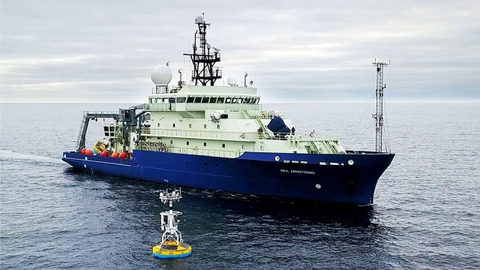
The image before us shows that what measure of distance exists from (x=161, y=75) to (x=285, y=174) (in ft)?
55.4

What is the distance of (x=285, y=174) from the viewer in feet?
108

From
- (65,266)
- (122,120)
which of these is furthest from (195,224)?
(122,120)

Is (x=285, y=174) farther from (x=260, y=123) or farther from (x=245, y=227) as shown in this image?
(x=245, y=227)

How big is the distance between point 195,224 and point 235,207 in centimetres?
436

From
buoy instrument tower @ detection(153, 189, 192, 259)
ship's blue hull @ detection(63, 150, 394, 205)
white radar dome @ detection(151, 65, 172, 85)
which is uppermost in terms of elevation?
white radar dome @ detection(151, 65, 172, 85)

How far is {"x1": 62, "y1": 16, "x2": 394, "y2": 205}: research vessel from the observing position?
3142 centimetres

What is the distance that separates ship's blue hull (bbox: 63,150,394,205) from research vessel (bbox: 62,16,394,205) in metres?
0.06

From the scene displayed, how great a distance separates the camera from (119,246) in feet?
82.2

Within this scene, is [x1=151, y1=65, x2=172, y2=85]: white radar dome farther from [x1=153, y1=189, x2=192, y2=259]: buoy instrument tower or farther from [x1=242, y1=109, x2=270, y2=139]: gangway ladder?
[x1=153, y1=189, x2=192, y2=259]: buoy instrument tower

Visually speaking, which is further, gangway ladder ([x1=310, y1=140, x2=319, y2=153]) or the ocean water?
gangway ladder ([x1=310, y1=140, x2=319, y2=153])

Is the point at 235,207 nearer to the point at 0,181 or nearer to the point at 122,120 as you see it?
the point at 122,120

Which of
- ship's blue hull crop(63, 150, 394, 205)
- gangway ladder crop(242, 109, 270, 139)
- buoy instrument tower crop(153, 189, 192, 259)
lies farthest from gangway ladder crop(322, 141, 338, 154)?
buoy instrument tower crop(153, 189, 192, 259)

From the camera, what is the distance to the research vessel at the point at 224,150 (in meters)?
31.4

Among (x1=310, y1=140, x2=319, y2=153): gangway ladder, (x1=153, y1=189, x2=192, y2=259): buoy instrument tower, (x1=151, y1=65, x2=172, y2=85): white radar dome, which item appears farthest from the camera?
(x1=151, y1=65, x2=172, y2=85): white radar dome
